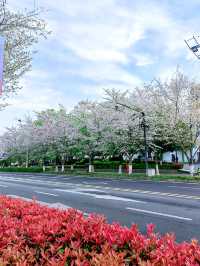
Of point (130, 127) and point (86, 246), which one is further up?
point (130, 127)

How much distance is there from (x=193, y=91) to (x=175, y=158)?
2614 cm

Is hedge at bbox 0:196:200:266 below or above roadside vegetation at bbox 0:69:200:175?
below

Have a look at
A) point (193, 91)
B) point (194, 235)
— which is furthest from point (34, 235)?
point (193, 91)

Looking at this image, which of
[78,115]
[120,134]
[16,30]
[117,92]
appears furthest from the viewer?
[78,115]

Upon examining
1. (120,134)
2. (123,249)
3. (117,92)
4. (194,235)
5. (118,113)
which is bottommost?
(194,235)

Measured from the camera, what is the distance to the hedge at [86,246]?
3070mm

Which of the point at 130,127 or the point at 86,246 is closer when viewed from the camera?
the point at 86,246

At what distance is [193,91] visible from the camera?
34750mm

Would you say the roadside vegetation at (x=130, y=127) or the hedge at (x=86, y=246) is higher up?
the roadside vegetation at (x=130, y=127)

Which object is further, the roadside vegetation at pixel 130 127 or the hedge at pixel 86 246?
the roadside vegetation at pixel 130 127

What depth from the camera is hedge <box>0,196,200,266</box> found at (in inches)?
121

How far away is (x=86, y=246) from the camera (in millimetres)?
3877

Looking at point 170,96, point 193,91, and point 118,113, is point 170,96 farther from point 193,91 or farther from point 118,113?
point 118,113

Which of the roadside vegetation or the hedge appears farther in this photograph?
the roadside vegetation
